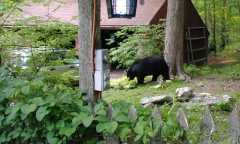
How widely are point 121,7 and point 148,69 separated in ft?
31.1

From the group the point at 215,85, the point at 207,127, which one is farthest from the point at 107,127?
the point at 215,85

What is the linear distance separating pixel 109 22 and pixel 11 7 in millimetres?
16444

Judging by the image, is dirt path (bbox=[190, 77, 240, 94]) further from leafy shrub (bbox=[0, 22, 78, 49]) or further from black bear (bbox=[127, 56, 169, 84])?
leafy shrub (bbox=[0, 22, 78, 49])

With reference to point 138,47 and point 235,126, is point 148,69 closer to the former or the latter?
point 138,47

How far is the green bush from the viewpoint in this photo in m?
3.44

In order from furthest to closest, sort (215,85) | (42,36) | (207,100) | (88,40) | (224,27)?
1. (224,27)
2. (215,85)
3. (207,100)
4. (42,36)
5. (88,40)

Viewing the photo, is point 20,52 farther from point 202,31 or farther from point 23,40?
point 202,31

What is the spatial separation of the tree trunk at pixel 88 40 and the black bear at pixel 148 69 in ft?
33.9

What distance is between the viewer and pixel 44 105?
3.66 meters

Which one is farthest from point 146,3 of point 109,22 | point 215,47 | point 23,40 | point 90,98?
point 90,98

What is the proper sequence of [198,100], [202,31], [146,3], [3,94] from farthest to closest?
[202,31] → [146,3] → [198,100] → [3,94]

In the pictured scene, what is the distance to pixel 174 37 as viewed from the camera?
15352mm

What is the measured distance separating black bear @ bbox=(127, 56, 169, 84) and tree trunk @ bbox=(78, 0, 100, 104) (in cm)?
1035

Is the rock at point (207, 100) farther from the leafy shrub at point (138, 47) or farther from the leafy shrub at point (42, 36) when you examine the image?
the leafy shrub at point (138, 47)
